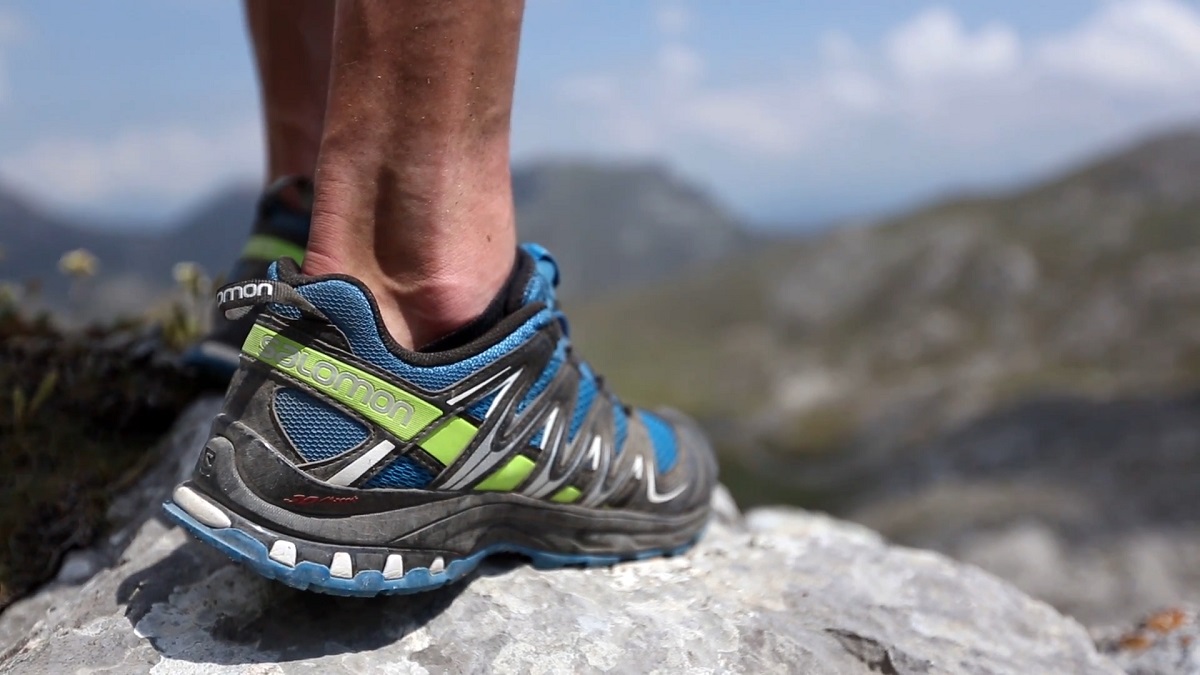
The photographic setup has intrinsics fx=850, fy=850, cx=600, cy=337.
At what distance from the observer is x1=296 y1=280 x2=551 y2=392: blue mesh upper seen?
254 centimetres

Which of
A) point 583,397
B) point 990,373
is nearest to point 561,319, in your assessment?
point 583,397

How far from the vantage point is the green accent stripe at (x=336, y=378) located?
2.59 m

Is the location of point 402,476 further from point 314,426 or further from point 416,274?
point 416,274

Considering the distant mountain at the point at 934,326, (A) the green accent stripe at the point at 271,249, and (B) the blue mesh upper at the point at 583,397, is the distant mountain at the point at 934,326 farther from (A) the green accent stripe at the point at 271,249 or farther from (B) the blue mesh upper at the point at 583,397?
(B) the blue mesh upper at the point at 583,397

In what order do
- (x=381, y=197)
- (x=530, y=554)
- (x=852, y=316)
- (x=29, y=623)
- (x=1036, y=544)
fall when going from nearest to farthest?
1. (x=381, y=197)
2. (x=29, y=623)
3. (x=530, y=554)
4. (x=1036, y=544)
5. (x=852, y=316)

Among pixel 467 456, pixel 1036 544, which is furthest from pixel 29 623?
pixel 1036 544

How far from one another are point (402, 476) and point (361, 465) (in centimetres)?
15

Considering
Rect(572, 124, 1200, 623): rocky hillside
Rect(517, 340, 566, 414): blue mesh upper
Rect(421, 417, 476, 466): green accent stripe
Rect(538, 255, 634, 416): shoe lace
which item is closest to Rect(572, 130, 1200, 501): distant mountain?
Rect(572, 124, 1200, 623): rocky hillside

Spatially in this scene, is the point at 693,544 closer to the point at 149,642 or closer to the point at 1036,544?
the point at 149,642

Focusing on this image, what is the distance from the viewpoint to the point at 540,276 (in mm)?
3229

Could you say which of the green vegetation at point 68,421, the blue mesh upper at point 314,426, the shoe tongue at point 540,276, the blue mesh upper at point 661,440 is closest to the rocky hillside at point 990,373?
the blue mesh upper at point 661,440

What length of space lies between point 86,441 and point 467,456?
2.38 m

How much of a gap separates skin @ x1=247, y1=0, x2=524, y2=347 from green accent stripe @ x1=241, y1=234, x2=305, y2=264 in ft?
3.90

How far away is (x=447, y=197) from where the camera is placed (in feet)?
Answer: 9.25
